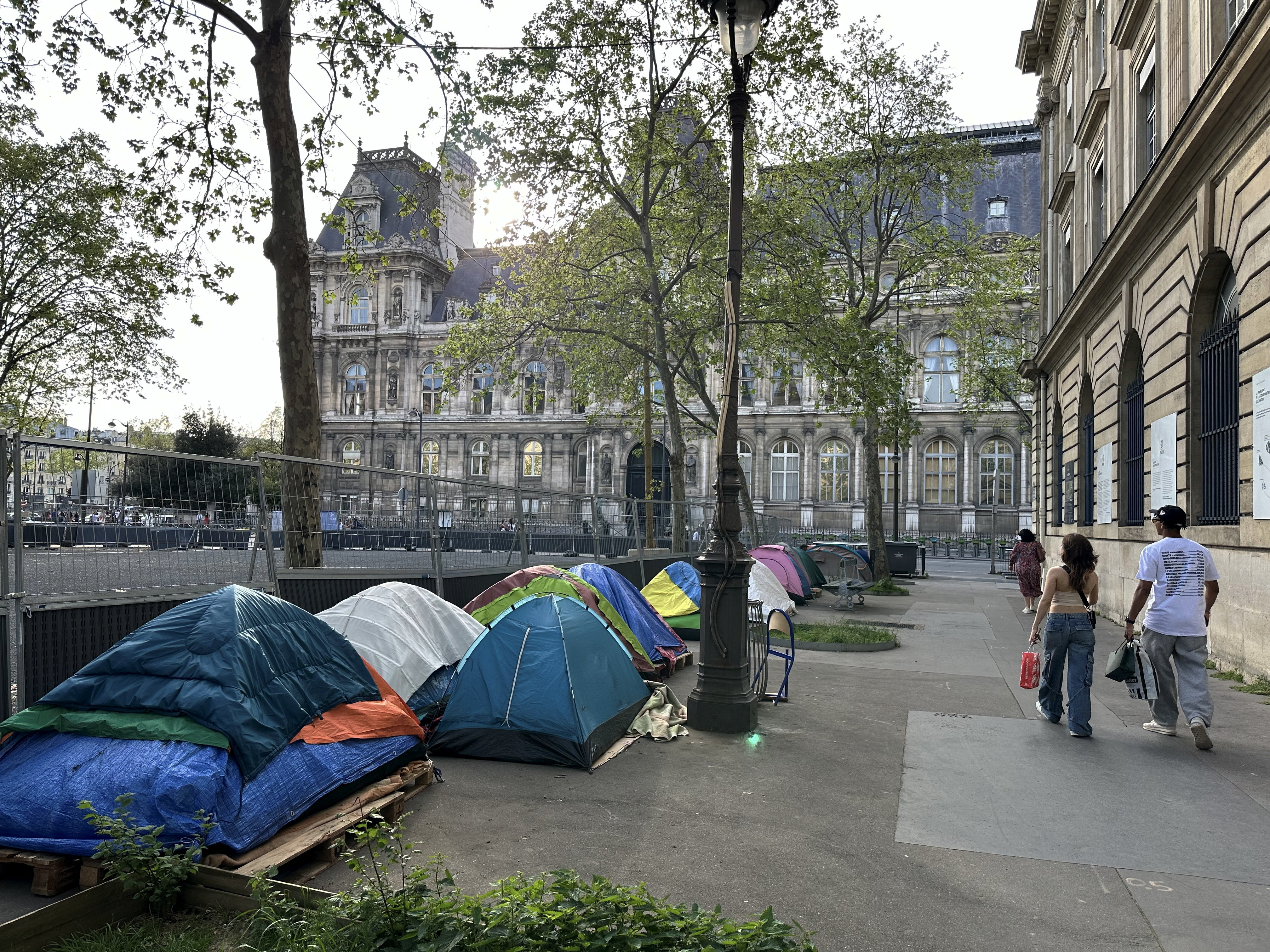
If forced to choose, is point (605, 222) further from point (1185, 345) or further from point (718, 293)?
point (1185, 345)

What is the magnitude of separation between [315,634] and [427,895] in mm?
2473

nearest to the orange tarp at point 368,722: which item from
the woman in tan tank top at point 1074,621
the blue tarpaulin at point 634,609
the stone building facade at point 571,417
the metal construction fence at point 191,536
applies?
the metal construction fence at point 191,536

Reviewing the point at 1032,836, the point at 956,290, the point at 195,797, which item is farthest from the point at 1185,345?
the point at 956,290

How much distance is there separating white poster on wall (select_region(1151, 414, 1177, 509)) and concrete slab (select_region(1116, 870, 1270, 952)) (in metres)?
9.68

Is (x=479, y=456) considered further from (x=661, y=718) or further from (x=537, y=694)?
(x=537, y=694)

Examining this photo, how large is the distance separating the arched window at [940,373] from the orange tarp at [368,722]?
176ft

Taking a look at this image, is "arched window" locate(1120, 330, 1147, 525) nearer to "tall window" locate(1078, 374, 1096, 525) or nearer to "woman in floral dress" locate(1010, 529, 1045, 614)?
"woman in floral dress" locate(1010, 529, 1045, 614)

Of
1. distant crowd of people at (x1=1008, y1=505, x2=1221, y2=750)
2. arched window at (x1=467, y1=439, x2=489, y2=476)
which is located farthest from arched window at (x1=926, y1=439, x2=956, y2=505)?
distant crowd of people at (x1=1008, y1=505, x2=1221, y2=750)

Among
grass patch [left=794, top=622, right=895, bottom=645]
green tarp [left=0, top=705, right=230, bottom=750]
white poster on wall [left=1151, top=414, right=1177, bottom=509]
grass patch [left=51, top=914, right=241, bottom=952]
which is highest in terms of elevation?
white poster on wall [left=1151, top=414, right=1177, bottom=509]

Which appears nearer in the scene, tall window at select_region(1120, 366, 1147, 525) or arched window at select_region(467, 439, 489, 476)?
tall window at select_region(1120, 366, 1147, 525)

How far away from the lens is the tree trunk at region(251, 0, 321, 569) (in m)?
11.9

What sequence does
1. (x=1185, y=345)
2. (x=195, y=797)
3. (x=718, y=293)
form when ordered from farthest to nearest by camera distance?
1. (x=718, y=293)
2. (x=1185, y=345)
3. (x=195, y=797)

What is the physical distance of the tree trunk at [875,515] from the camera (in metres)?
26.4

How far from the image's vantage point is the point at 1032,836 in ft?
16.9
